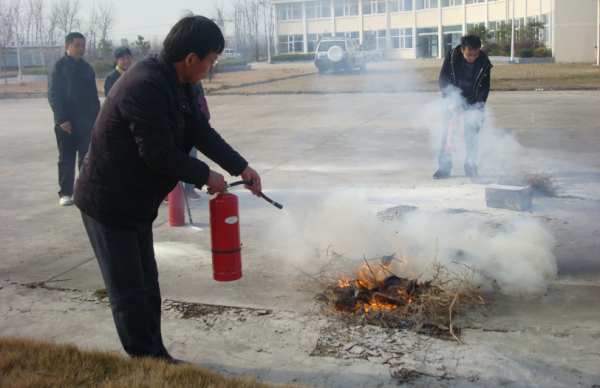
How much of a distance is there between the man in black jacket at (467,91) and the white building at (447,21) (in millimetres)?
12695

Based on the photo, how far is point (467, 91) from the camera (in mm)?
6508

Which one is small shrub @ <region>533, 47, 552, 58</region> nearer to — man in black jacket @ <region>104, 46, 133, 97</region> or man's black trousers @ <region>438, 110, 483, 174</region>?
man's black trousers @ <region>438, 110, 483, 174</region>

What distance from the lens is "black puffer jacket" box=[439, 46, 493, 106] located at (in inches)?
250

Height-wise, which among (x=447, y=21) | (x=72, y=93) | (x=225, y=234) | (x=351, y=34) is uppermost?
(x=447, y=21)

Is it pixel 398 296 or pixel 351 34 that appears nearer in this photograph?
pixel 398 296

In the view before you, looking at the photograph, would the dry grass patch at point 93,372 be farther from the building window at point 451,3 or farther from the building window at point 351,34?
the building window at point 451,3

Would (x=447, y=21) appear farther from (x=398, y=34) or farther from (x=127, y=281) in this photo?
(x=127, y=281)

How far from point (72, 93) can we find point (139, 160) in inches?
164

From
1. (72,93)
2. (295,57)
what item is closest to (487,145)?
(72,93)

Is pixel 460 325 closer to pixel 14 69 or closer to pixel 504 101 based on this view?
pixel 504 101

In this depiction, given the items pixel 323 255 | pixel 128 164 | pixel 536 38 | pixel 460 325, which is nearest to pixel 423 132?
pixel 323 255

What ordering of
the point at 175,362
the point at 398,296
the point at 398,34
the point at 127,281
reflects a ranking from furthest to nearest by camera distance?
the point at 398,34, the point at 398,296, the point at 175,362, the point at 127,281

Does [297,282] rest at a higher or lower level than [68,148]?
lower

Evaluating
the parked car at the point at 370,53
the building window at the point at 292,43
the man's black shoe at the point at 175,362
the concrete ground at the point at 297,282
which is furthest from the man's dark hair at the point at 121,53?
the building window at the point at 292,43
